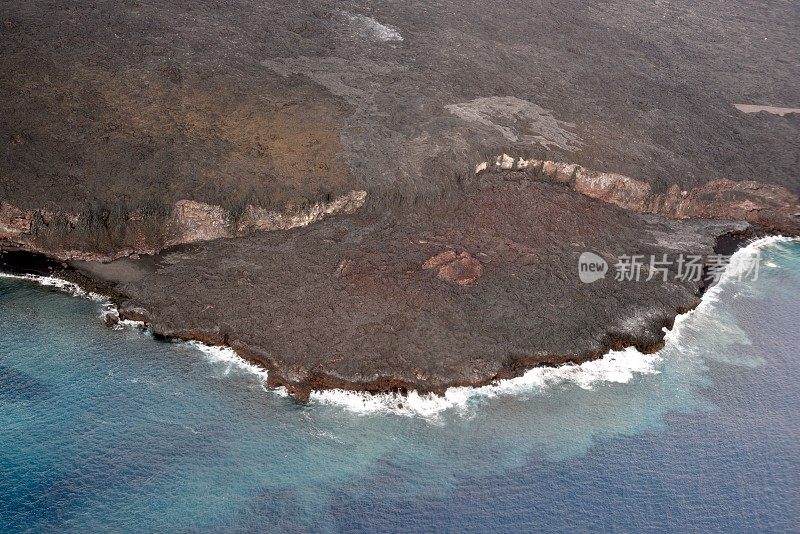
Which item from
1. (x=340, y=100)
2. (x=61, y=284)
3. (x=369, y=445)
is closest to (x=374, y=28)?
(x=340, y=100)

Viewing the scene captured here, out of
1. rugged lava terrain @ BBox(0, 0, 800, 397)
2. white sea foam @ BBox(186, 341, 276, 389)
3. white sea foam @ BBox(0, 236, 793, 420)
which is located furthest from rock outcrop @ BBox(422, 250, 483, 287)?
white sea foam @ BBox(186, 341, 276, 389)

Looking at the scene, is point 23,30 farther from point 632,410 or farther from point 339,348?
point 632,410

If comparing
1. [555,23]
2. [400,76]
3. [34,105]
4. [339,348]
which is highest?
[555,23]

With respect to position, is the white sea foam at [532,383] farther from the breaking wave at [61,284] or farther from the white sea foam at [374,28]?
the white sea foam at [374,28]

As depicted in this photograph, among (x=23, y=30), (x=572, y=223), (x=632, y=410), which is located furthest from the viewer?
(x=23, y=30)

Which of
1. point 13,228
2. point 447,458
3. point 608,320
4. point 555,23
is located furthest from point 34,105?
point 555,23

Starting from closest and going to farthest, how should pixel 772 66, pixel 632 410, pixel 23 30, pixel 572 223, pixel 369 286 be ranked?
pixel 632 410, pixel 369 286, pixel 572 223, pixel 23 30, pixel 772 66

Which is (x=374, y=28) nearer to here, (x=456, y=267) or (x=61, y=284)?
(x=456, y=267)

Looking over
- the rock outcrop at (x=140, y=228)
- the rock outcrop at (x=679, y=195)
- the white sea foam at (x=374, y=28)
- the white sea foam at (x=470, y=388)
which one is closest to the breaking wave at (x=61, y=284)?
the white sea foam at (x=470, y=388)
